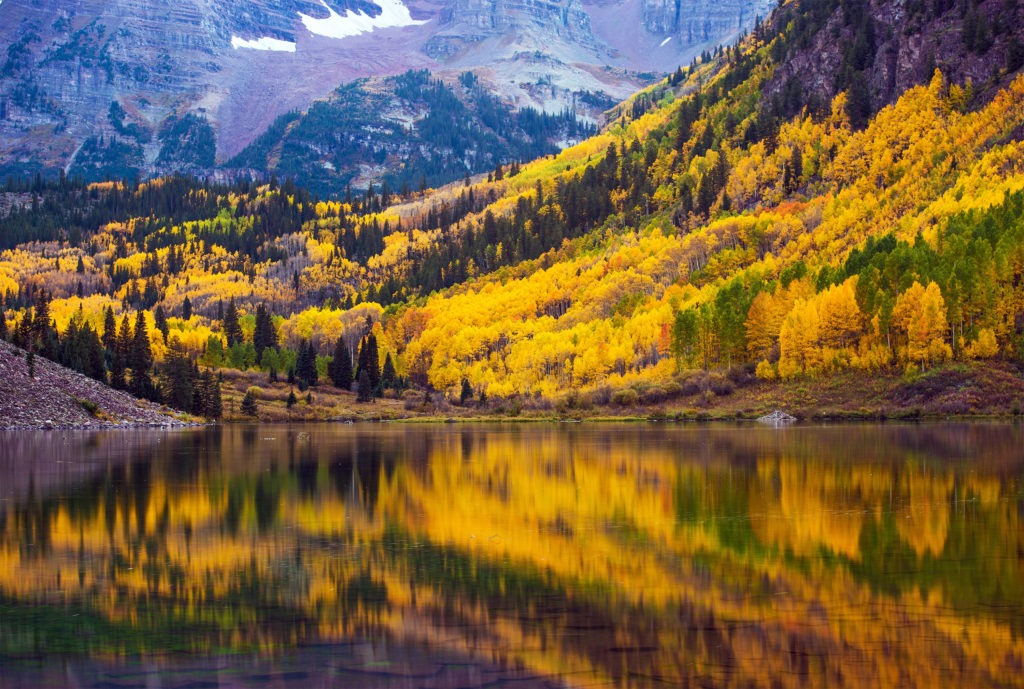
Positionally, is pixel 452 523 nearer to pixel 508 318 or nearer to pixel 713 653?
pixel 713 653

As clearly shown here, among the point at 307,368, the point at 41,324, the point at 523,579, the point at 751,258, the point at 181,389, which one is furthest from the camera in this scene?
the point at 307,368

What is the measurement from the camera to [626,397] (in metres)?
113

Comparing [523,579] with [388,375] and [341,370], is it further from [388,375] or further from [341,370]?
[341,370]

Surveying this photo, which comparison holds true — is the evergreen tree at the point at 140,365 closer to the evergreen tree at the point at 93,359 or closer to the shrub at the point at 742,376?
the evergreen tree at the point at 93,359

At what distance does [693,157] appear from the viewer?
650ft

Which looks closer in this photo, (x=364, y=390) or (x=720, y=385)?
(x=720, y=385)

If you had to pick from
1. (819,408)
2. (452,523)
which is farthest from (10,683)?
(819,408)

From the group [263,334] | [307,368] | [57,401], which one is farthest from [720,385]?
[263,334]

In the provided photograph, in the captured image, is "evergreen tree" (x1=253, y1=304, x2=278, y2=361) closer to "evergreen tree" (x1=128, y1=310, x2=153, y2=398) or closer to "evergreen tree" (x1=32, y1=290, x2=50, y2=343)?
"evergreen tree" (x1=128, y1=310, x2=153, y2=398)

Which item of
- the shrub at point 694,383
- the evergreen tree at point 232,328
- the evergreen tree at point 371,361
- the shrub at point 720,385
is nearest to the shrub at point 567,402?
the shrub at point 694,383

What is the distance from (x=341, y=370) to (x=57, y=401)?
70.5 m

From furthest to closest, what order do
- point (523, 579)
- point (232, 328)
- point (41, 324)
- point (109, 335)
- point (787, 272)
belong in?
point (232, 328)
point (109, 335)
point (41, 324)
point (787, 272)
point (523, 579)

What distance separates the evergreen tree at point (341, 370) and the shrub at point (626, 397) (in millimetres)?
61393

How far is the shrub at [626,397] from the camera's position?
11275 centimetres
